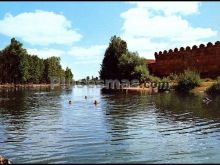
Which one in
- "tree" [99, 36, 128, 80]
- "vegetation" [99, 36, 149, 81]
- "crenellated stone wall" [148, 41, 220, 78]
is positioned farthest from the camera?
"tree" [99, 36, 128, 80]

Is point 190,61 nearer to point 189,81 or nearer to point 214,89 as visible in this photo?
point 189,81

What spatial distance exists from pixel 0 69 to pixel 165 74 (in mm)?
63475

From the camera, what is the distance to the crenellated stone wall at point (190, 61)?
93.6m

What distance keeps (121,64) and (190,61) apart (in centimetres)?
1747

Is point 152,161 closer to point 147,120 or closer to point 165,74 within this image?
point 147,120

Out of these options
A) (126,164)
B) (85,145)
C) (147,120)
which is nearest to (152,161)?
(126,164)

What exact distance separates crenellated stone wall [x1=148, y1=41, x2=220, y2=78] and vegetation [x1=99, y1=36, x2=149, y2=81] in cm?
820

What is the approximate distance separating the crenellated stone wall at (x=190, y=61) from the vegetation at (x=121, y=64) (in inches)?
323

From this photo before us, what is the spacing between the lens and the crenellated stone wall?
3684 inches

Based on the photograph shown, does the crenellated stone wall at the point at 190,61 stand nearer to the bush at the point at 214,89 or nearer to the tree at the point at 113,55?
the tree at the point at 113,55

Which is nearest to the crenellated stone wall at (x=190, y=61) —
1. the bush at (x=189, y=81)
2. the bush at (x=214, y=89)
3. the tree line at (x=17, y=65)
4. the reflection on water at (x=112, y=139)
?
the bush at (x=189, y=81)

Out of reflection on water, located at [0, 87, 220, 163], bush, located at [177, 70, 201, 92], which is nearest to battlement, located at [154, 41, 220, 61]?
bush, located at [177, 70, 201, 92]

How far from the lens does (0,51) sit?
142m

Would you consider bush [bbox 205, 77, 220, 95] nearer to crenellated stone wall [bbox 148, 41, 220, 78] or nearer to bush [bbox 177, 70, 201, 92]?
bush [bbox 177, 70, 201, 92]
